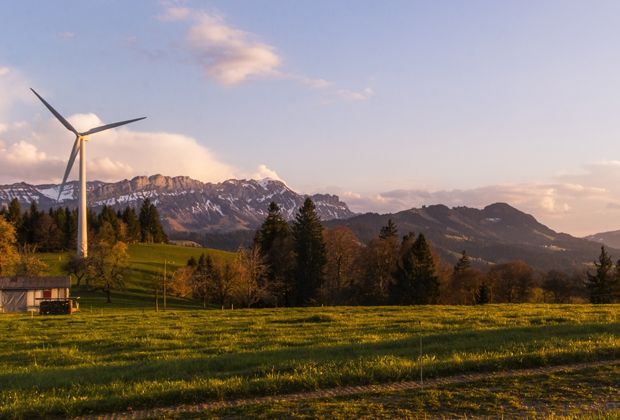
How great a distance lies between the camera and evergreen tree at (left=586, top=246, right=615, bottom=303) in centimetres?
8956

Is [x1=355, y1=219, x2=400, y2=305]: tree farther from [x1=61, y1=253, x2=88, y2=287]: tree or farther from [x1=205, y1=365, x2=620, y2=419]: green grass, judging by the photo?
[x1=205, y1=365, x2=620, y2=419]: green grass

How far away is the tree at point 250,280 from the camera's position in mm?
82750

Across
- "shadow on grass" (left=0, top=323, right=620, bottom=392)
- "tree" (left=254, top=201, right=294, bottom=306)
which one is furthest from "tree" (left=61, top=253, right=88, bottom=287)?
"shadow on grass" (left=0, top=323, right=620, bottom=392)

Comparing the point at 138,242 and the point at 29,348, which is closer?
the point at 29,348

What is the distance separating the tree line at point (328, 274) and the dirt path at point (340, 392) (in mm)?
69890

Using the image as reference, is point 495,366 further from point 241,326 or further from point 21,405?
point 241,326

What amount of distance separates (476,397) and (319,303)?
7513 centimetres

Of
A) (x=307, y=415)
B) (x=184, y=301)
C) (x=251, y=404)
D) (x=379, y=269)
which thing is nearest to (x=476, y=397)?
(x=307, y=415)

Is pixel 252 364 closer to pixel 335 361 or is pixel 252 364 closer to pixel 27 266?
pixel 335 361

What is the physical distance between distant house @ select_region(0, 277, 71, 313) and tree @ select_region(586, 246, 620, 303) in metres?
88.6

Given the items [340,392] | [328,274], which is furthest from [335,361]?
[328,274]

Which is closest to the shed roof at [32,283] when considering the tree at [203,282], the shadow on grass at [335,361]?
the tree at [203,282]

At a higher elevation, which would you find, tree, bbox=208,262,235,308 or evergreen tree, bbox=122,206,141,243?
evergreen tree, bbox=122,206,141,243

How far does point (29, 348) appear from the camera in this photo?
27328 mm
